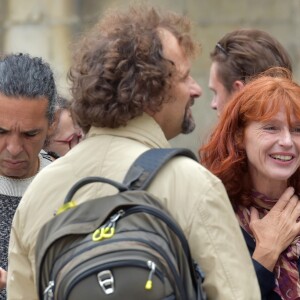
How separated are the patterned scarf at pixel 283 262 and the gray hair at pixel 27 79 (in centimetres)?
89

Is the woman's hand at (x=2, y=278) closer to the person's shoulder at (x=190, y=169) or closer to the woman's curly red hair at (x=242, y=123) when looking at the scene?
the woman's curly red hair at (x=242, y=123)

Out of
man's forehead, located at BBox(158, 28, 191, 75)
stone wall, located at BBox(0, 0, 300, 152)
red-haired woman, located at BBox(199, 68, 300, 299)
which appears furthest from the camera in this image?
stone wall, located at BBox(0, 0, 300, 152)

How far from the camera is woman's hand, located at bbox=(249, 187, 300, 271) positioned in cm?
339

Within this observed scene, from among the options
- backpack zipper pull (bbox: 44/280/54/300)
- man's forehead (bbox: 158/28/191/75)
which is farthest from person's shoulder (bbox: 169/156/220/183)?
backpack zipper pull (bbox: 44/280/54/300)

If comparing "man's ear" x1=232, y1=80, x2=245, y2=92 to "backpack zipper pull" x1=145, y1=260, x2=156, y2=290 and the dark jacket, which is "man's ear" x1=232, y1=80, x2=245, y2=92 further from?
"backpack zipper pull" x1=145, y1=260, x2=156, y2=290

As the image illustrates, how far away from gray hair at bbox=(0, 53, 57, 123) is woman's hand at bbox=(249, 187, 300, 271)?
948 mm

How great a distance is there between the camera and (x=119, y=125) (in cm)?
295

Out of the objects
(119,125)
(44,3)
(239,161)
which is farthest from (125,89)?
(44,3)

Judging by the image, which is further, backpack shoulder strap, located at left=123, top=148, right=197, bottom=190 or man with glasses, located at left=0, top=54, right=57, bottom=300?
man with glasses, located at left=0, top=54, right=57, bottom=300

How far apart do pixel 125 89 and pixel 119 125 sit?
0.13m

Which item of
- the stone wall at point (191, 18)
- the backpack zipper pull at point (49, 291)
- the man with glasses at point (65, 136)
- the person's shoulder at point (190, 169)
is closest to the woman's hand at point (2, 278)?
the backpack zipper pull at point (49, 291)

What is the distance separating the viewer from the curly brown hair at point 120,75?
289 cm

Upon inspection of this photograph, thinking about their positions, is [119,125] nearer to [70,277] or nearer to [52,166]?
[52,166]

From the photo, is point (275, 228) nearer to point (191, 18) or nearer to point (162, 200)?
point (162, 200)
